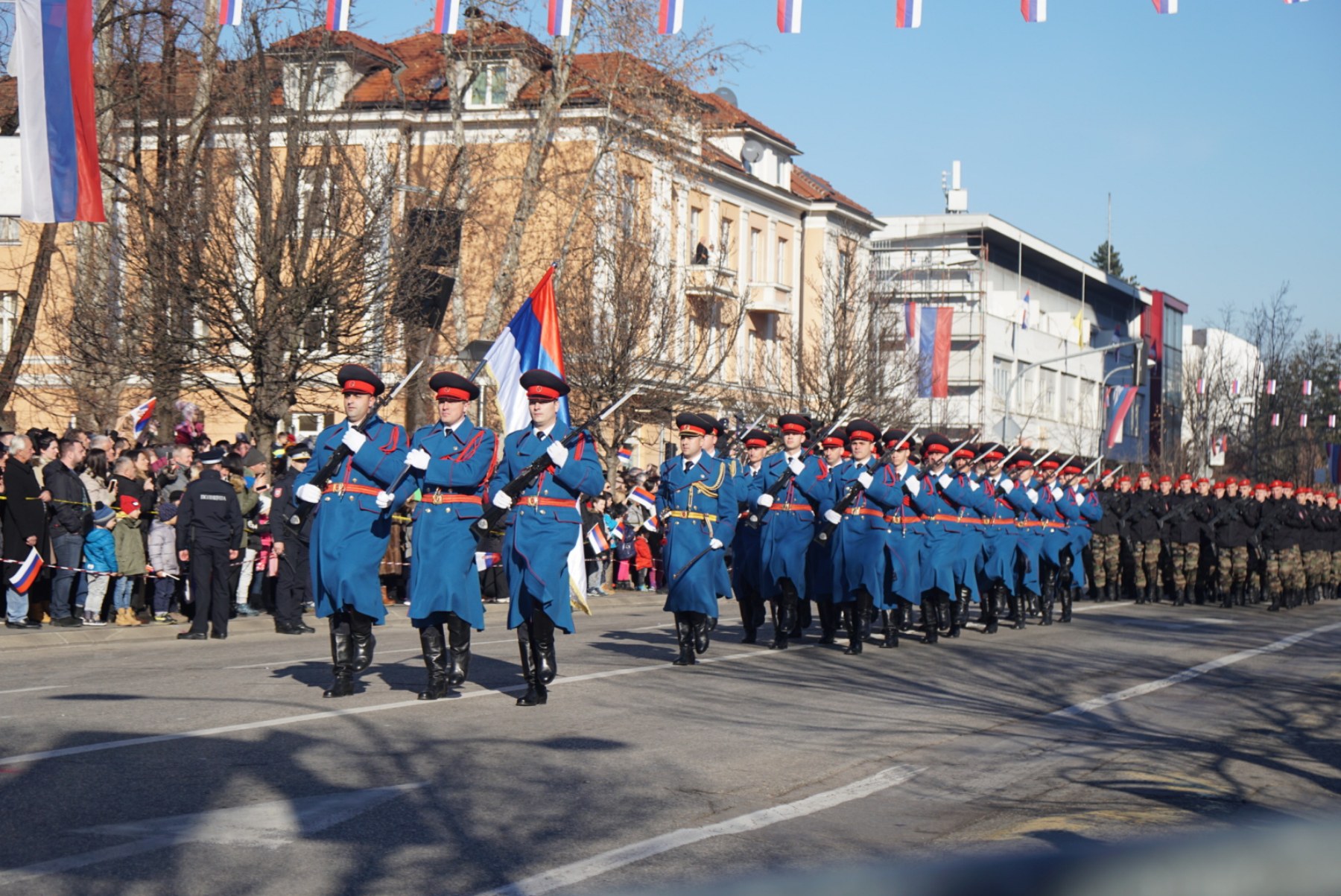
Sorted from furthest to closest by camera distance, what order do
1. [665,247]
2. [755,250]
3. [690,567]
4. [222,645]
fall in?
[755,250] → [665,247] → [222,645] → [690,567]

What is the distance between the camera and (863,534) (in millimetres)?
15164

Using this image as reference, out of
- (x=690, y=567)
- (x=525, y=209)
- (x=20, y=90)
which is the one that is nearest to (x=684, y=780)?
(x=690, y=567)

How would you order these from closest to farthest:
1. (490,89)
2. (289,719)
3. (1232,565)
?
1. (289,719)
2. (1232,565)
3. (490,89)

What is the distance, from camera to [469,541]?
10.6m

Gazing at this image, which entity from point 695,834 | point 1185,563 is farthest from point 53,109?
point 1185,563

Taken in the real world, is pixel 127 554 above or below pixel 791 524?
below

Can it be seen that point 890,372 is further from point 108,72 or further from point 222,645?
point 222,645

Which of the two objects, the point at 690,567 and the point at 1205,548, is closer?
the point at 690,567

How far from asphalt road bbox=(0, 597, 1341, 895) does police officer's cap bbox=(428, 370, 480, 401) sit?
6.34 feet

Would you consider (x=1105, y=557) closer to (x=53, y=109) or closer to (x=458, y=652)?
(x=53, y=109)

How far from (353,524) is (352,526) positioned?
16 mm

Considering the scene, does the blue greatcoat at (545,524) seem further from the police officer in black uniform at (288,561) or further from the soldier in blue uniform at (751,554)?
the police officer in black uniform at (288,561)

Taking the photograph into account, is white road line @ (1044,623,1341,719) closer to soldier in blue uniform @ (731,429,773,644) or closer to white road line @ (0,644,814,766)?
white road line @ (0,644,814,766)

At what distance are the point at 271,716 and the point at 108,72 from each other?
2043 cm
